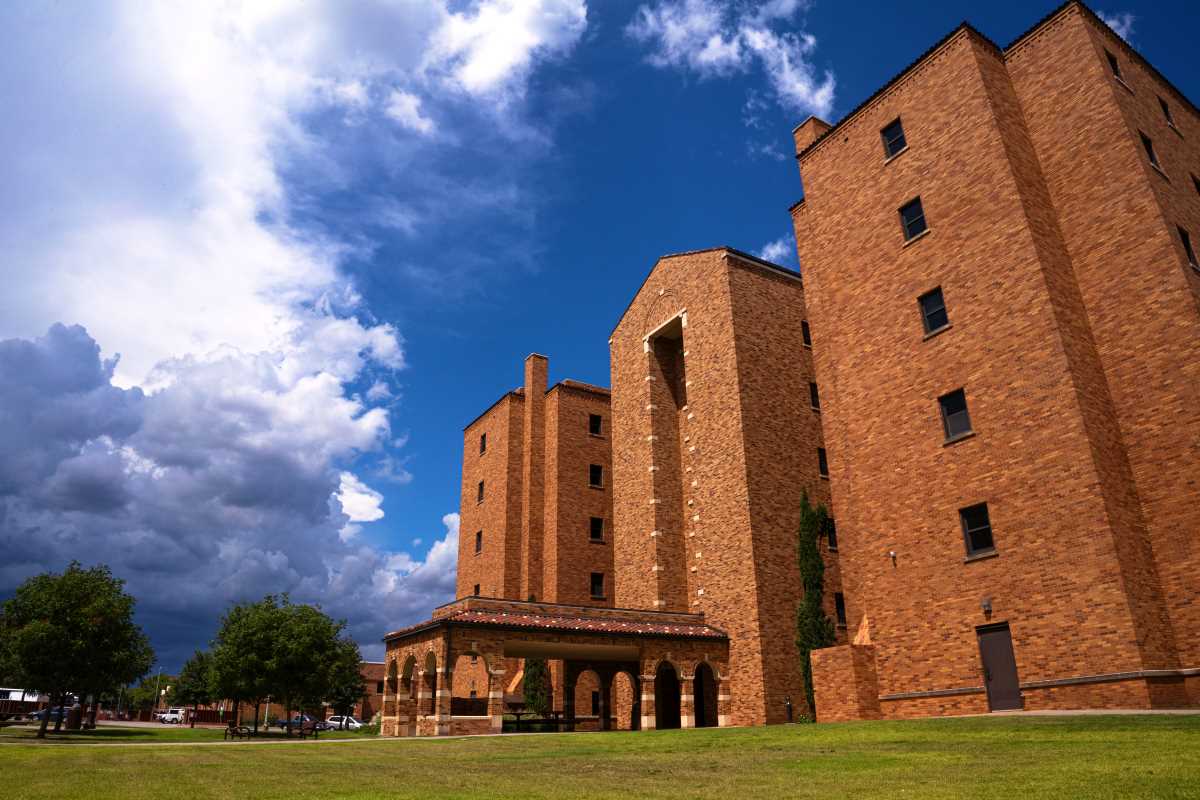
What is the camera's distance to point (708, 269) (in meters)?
36.2

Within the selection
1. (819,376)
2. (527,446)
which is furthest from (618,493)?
(819,376)

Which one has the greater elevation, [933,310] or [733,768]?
[933,310]

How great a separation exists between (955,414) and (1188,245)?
7671mm

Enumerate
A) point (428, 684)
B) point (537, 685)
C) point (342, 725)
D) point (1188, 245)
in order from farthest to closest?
point (342, 725) < point (537, 685) < point (428, 684) < point (1188, 245)

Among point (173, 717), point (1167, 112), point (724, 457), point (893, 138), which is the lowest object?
point (173, 717)

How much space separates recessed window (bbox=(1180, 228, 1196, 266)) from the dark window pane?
22.1ft

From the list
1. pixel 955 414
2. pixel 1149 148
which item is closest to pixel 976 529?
pixel 955 414

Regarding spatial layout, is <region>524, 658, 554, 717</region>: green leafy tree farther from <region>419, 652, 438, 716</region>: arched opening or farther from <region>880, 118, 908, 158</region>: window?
<region>880, 118, 908, 158</region>: window

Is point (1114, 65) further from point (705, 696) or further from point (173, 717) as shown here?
point (173, 717)

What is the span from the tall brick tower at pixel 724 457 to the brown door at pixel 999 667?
10402 millimetres

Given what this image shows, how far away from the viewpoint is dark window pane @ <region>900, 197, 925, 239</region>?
25188 millimetres

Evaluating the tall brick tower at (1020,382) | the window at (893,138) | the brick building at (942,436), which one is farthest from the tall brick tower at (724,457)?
the window at (893,138)

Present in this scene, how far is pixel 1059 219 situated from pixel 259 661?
40.3 metres

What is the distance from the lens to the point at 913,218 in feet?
83.7
